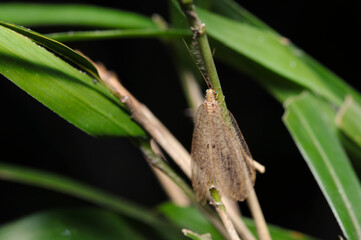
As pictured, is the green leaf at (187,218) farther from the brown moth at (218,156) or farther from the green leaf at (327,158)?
the green leaf at (327,158)

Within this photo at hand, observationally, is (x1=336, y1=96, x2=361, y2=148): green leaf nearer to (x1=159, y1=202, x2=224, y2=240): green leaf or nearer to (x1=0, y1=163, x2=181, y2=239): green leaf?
(x1=159, y1=202, x2=224, y2=240): green leaf

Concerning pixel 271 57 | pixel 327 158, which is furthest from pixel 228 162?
pixel 271 57

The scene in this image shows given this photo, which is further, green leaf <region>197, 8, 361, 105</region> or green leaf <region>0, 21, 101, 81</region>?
green leaf <region>197, 8, 361, 105</region>

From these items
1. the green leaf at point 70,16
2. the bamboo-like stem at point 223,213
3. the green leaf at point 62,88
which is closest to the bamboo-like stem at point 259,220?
the bamboo-like stem at point 223,213

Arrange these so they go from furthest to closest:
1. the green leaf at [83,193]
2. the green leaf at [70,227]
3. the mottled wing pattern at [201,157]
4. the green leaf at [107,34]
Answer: the green leaf at [83,193] < the green leaf at [70,227] < the green leaf at [107,34] < the mottled wing pattern at [201,157]

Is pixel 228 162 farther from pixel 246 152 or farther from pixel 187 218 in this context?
pixel 187 218

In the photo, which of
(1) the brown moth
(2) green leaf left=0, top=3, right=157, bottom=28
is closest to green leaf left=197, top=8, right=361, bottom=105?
(1) the brown moth
